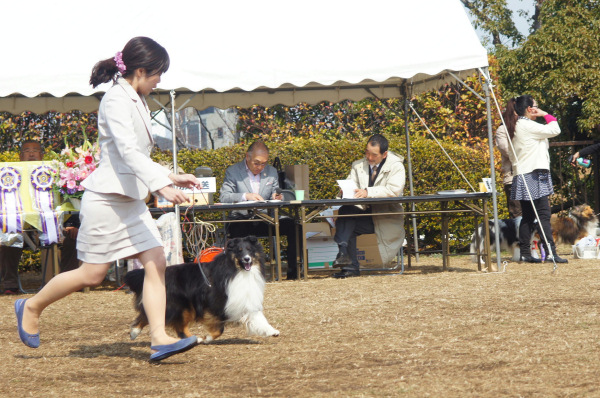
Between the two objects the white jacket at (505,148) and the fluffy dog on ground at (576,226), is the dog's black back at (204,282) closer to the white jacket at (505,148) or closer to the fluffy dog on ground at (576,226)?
the white jacket at (505,148)

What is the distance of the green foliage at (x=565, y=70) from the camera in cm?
1223

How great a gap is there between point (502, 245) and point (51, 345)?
19.6 ft

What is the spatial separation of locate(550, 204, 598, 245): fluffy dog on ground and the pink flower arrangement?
6.29 metres

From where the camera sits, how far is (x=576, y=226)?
1058 cm

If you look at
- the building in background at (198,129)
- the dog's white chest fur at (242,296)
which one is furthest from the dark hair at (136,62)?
the building in background at (198,129)

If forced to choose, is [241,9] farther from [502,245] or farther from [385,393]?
[385,393]

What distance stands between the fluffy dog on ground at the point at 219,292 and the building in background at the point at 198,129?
906cm

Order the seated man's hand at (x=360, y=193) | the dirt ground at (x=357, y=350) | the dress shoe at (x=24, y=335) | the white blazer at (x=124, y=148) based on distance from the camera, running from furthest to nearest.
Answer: the seated man's hand at (x=360, y=193), the dress shoe at (x=24, y=335), the white blazer at (x=124, y=148), the dirt ground at (x=357, y=350)

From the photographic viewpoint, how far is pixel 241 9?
307 inches

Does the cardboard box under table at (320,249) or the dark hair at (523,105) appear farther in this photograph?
the cardboard box under table at (320,249)

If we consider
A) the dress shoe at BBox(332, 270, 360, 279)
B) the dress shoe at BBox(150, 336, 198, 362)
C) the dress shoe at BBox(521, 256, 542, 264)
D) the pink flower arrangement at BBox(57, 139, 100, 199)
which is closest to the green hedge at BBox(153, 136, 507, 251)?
the dress shoe at BBox(521, 256, 542, 264)

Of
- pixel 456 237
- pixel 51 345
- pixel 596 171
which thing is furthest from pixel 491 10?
pixel 51 345

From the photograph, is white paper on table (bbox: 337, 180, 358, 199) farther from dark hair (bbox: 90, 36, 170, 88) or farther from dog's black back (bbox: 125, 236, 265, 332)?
dark hair (bbox: 90, 36, 170, 88)

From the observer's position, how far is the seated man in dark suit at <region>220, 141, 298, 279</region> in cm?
838
